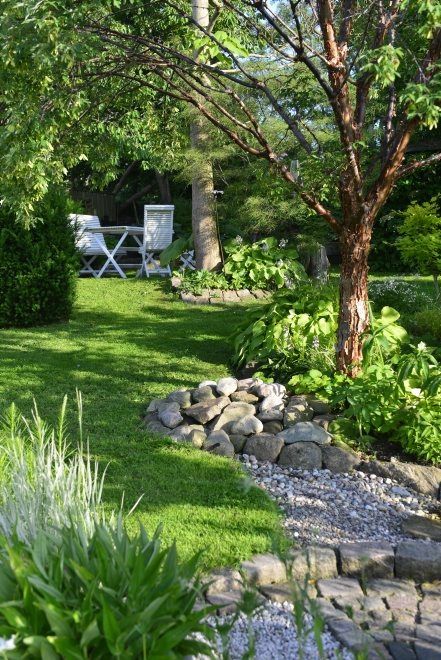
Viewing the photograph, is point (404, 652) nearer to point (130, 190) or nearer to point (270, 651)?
point (270, 651)

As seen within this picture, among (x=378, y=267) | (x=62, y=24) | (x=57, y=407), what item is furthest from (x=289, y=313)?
(x=378, y=267)

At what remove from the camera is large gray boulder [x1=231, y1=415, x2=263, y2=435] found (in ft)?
16.4

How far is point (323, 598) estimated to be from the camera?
316cm

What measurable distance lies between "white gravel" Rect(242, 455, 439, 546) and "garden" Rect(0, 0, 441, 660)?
0.02 metres

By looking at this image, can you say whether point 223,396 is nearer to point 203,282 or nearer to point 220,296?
point 220,296

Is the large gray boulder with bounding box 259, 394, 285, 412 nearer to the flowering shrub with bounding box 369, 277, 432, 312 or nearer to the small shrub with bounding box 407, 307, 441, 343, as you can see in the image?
the small shrub with bounding box 407, 307, 441, 343

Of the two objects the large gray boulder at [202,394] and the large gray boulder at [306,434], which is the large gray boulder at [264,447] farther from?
the large gray boulder at [202,394]

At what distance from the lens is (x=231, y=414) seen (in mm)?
5234

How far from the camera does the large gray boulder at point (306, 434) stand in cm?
477

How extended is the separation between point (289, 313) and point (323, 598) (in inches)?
142

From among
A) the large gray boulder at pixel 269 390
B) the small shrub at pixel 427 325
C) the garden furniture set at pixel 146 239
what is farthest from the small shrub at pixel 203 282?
the large gray boulder at pixel 269 390

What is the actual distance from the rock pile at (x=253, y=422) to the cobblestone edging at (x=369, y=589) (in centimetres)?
119

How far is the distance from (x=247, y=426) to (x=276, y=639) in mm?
2253

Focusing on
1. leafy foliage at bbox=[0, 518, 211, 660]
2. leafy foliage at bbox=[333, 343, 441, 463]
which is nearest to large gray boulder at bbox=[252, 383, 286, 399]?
leafy foliage at bbox=[333, 343, 441, 463]
